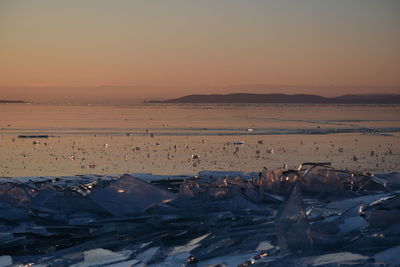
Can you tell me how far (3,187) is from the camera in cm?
637

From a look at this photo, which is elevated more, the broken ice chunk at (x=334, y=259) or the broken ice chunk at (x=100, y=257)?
the broken ice chunk at (x=334, y=259)

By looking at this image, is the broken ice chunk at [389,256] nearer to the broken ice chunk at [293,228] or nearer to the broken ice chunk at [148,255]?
the broken ice chunk at [293,228]

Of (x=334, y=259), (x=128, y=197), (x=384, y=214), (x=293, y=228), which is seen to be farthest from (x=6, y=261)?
(x=384, y=214)

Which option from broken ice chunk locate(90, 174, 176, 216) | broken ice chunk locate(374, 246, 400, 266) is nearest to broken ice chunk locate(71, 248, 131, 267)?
broken ice chunk locate(90, 174, 176, 216)

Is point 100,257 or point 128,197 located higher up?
point 128,197

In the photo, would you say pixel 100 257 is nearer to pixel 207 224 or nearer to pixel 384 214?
pixel 207 224

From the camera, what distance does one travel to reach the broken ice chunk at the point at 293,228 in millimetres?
4539

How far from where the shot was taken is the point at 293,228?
4574 mm

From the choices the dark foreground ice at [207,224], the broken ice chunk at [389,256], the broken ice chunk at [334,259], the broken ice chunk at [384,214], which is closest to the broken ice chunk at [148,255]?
the dark foreground ice at [207,224]

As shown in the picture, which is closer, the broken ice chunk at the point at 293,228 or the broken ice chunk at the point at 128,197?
the broken ice chunk at the point at 293,228

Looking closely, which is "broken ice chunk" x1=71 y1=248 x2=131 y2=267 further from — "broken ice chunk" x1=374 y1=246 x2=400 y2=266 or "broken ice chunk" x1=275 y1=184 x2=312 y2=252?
"broken ice chunk" x1=374 y1=246 x2=400 y2=266

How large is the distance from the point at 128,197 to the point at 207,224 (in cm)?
94

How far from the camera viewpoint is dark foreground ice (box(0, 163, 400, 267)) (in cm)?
447

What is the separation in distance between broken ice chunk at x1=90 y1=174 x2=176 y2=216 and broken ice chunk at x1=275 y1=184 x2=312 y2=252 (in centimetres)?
174
